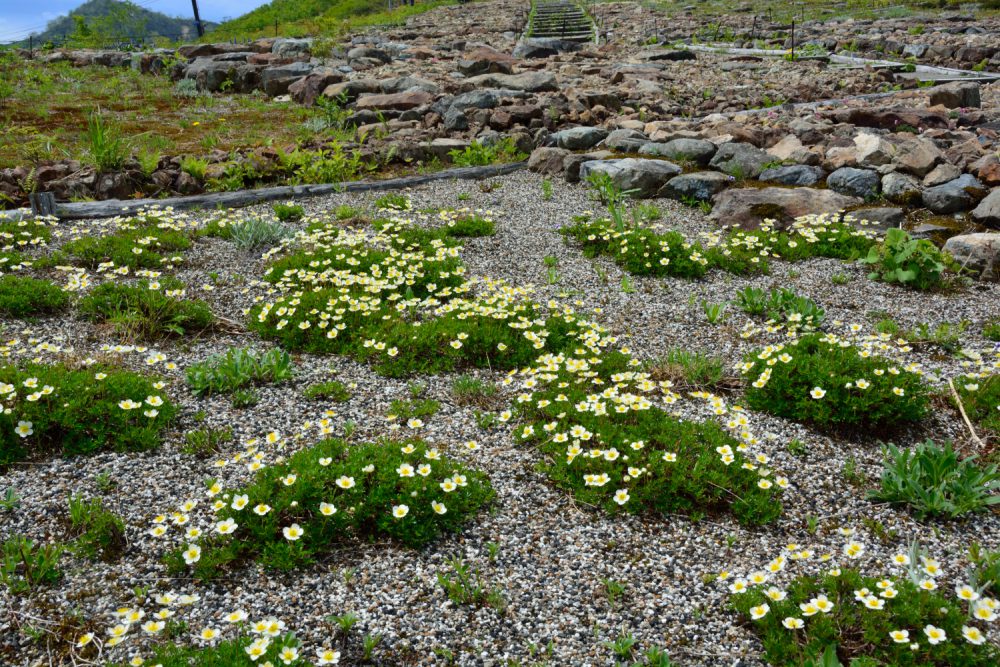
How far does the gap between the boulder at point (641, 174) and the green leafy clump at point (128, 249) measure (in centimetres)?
732

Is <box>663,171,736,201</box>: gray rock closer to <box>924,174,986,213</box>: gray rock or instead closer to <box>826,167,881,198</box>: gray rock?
<box>826,167,881,198</box>: gray rock

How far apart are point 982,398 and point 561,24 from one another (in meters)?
40.9

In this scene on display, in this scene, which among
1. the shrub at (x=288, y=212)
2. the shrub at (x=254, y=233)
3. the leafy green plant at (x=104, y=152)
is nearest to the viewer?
the shrub at (x=254, y=233)

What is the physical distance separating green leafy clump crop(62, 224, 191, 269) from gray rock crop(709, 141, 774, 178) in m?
9.32

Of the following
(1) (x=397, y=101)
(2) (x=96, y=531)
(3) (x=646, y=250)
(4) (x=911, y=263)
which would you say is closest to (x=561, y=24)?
(1) (x=397, y=101)

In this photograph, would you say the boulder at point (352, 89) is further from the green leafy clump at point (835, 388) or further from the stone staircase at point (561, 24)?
the stone staircase at point (561, 24)

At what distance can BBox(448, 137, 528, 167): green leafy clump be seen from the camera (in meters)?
14.3

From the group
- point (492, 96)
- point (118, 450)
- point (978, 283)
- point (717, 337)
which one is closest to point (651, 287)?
point (717, 337)

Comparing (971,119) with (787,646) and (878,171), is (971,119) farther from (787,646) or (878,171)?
(787,646)

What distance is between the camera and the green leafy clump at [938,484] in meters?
4.96

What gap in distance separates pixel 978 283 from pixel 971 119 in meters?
8.61

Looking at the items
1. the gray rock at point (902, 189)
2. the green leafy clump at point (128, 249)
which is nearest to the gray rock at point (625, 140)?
the gray rock at point (902, 189)

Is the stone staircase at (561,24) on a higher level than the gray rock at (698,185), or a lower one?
higher

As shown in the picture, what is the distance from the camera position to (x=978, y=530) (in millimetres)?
4895
